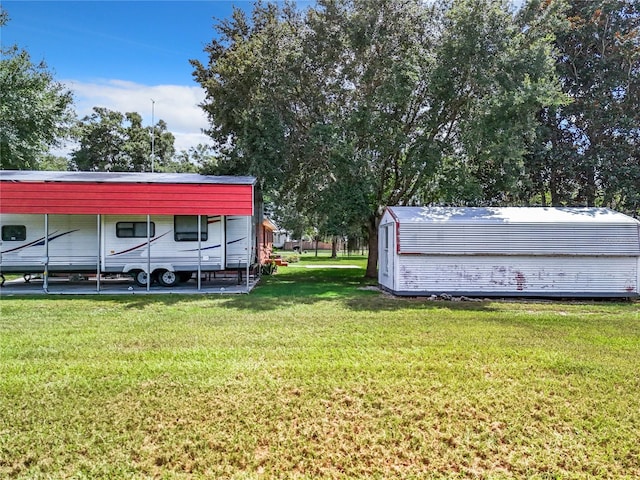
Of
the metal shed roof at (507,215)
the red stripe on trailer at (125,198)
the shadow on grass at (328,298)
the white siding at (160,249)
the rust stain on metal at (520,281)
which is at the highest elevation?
the red stripe on trailer at (125,198)

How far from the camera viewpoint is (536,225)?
37.3 ft

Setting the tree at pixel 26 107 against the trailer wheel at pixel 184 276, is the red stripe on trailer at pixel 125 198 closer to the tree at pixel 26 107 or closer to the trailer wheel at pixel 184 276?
the trailer wheel at pixel 184 276

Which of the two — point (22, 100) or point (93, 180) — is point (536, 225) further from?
point (22, 100)

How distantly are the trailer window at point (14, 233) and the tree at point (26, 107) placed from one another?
563 cm

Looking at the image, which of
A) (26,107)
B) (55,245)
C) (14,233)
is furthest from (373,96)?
(26,107)

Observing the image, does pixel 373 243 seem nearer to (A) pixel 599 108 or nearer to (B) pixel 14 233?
(A) pixel 599 108

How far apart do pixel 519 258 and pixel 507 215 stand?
4.59 ft

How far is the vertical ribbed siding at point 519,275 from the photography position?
11.2 m

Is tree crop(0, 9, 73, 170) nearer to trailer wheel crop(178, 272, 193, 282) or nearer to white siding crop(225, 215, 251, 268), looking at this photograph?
trailer wheel crop(178, 272, 193, 282)

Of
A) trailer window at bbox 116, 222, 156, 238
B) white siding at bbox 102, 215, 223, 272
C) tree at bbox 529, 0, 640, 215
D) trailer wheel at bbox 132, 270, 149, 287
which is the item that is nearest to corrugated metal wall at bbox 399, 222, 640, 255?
tree at bbox 529, 0, 640, 215

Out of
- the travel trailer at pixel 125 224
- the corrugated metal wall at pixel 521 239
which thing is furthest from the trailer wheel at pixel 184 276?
the corrugated metal wall at pixel 521 239

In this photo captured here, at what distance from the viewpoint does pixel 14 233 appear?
12.4 meters

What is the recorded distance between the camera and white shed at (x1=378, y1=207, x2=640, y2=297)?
1122 centimetres

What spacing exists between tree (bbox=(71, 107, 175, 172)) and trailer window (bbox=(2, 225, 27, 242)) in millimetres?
19544
